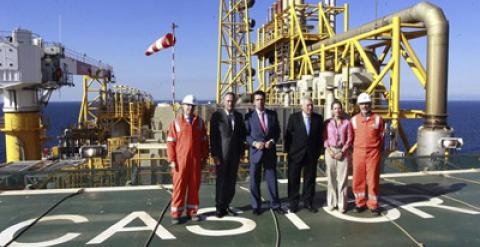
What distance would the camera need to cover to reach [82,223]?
5320 millimetres

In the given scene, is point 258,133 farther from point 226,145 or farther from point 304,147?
point 304,147

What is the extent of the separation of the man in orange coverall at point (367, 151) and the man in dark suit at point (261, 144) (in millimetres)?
1241

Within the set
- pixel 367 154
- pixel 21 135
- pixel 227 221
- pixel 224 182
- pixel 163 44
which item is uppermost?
pixel 163 44

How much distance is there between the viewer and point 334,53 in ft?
76.6

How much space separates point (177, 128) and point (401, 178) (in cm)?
543

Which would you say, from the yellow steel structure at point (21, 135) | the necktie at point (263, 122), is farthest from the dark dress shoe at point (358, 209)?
the yellow steel structure at point (21, 135)

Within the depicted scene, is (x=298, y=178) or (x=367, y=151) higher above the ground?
(x=367, y=151)

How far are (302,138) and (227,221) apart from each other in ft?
5.49

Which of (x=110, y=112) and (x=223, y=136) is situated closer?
(x=223, y=136)

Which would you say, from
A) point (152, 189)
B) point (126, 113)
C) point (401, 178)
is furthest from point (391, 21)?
point (126, 113)

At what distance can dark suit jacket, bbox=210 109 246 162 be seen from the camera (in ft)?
17.9

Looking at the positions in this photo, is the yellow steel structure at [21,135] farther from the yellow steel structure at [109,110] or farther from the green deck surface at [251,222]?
the green deck surface at [251,222]

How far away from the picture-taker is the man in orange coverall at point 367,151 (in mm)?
5590

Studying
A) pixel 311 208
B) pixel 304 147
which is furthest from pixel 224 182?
pixel 311 208
